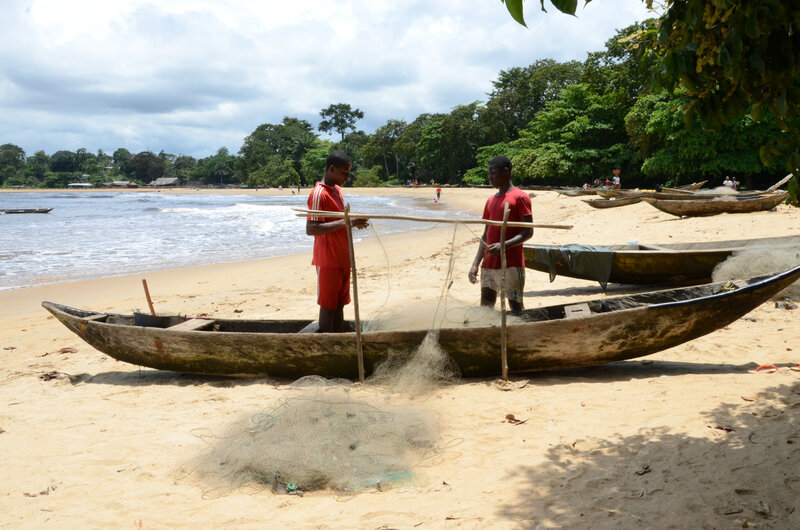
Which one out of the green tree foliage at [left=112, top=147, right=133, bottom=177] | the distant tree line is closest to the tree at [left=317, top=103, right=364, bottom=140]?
the distant tree line

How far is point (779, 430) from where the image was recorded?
3.35 metres

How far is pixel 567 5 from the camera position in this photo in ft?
4.68

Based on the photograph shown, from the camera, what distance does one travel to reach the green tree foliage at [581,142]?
119 feet

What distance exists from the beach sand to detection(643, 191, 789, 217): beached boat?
30.7 ft

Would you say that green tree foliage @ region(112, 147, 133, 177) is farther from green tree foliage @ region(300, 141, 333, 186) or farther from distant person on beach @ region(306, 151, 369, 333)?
distant person on beach @ region(306, 151, 369, 333)

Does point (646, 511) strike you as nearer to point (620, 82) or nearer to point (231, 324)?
point (231, 324)

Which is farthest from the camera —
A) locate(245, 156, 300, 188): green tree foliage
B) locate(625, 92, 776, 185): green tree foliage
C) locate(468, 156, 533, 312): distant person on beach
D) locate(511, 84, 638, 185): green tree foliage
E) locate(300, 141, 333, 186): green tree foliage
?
locate(245, 156, 300, 188): green tree foliage

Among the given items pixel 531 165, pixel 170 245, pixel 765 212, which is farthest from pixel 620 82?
pixel 170 245

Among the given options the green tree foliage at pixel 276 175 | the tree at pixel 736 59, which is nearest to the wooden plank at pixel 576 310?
the tree at pixel 736 59

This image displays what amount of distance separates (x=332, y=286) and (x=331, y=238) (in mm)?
A: 468

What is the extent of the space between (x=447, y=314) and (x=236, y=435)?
2384 millimetres

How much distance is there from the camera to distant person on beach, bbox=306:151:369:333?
15.7 ft

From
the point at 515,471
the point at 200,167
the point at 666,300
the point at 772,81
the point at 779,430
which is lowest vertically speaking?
the point at 515,471

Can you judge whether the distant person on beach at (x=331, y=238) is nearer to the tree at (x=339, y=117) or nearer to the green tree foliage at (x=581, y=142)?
the green tree foliage at (x=581, y=142)
